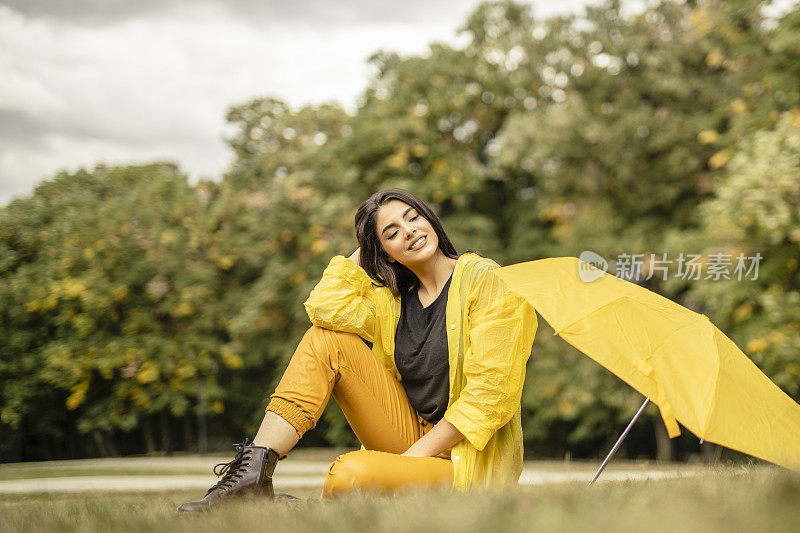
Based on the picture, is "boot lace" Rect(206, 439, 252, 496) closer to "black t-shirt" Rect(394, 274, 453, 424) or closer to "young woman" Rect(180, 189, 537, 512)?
"young woman" Rect(180, 189, 537, 512)

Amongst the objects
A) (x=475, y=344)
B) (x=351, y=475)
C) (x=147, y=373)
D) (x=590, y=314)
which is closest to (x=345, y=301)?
(x=475, y=344)

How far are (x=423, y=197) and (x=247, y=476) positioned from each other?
753 centimetres

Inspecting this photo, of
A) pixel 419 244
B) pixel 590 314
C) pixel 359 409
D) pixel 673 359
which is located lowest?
pixel 359 409

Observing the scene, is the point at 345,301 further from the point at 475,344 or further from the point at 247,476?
the point at 247,476

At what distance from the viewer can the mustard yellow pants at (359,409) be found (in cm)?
197

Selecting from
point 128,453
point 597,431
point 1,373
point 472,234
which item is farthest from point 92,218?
point 597,431

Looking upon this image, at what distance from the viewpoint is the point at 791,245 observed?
23.3 feet

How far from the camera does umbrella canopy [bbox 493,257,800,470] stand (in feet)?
6.12

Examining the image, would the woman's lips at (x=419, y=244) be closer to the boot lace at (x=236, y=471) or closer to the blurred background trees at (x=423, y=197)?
the boot lace at (x=236, y=471)

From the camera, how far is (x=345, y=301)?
2.35 metres

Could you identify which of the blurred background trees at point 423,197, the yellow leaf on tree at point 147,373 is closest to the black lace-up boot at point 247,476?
the blurred background trees at point 423,197

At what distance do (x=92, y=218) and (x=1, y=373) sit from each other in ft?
7.62

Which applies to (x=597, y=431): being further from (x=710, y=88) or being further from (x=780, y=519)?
(x=780, y=519)

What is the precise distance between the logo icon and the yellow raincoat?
0.21 meters
